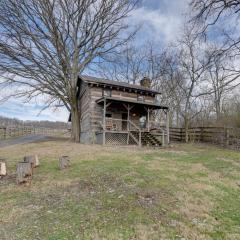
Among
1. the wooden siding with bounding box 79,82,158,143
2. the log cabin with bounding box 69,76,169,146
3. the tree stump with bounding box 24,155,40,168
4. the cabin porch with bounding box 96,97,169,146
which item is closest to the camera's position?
the tree stump with bounding box 24,155,40,168

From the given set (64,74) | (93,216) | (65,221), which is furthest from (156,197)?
(64,74)

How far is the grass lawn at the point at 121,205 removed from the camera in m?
4.07

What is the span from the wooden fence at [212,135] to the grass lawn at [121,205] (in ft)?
35.4

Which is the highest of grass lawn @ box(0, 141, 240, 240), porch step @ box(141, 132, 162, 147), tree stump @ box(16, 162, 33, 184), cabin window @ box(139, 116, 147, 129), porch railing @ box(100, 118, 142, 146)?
cabin window @ box(139, 116, 147, 129)

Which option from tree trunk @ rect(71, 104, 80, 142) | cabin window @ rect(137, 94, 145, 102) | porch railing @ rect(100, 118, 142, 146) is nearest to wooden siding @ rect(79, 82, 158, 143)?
porch railing @ rect(100, 118, 142, 146)

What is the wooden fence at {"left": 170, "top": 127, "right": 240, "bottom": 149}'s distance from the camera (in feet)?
59.3

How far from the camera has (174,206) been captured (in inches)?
203

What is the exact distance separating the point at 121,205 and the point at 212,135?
57.9 ft

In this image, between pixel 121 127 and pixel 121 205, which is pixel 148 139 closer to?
pixel 121 127

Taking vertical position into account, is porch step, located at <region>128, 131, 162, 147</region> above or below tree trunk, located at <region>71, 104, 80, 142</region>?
below

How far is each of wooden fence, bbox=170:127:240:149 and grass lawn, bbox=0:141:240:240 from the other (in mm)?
10800

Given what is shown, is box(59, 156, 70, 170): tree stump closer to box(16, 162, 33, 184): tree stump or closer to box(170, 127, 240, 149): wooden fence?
box(16, 162, 33, 184): tree stump

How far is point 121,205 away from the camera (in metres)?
5.12

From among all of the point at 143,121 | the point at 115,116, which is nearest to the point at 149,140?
the point at 115,116
